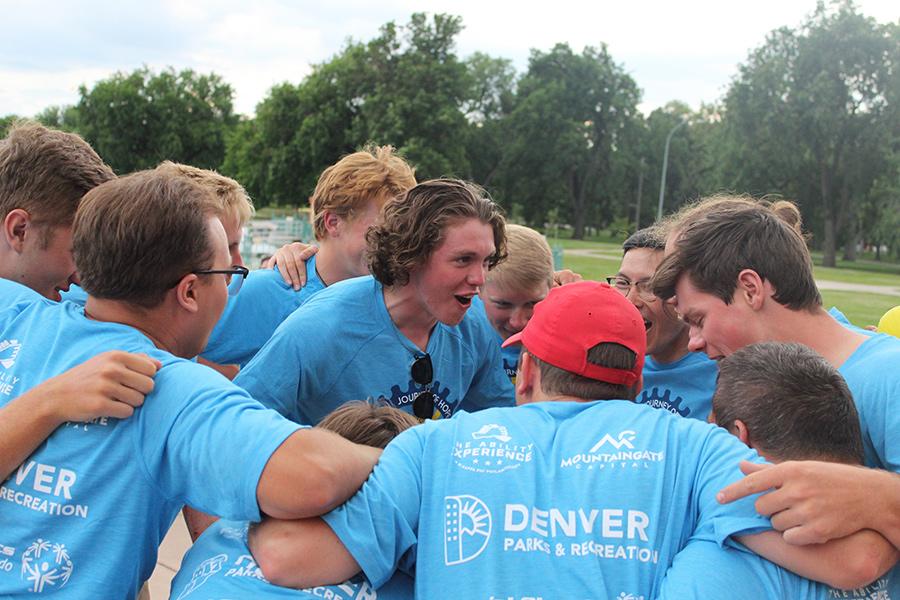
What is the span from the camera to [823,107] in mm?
49906

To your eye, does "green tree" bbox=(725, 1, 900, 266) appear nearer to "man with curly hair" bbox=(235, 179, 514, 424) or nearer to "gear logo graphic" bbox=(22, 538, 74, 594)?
"man with curly hair" bbox=(235, 179, 514, 424)

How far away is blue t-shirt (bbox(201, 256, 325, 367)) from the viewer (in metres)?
Answer: 3.98

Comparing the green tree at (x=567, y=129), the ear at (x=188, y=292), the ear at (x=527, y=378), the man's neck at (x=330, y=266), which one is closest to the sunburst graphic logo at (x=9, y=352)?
the ear at (x=188, y=292)

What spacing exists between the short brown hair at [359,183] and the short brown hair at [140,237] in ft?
6.76

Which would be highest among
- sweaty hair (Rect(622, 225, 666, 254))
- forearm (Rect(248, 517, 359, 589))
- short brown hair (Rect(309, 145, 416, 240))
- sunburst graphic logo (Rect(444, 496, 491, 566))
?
short brown hair (Rect(309, 145, 416, 240))

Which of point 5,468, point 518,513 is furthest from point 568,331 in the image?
point 5,468

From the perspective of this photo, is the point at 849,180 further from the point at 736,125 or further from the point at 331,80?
the point at 331,80

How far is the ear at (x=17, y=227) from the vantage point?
2.70 meters

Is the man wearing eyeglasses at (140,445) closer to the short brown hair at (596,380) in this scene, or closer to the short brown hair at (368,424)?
the short brown hair at (368,424)

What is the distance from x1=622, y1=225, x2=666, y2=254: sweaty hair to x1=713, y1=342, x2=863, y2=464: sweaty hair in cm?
163

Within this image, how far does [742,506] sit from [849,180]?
56.2 m

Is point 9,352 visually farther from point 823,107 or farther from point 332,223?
point 823,107

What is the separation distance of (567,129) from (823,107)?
2018cm

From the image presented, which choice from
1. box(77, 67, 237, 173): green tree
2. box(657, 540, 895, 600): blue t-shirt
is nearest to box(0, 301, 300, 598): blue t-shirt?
box(657, 540, 895, 600): blue t-shirt
